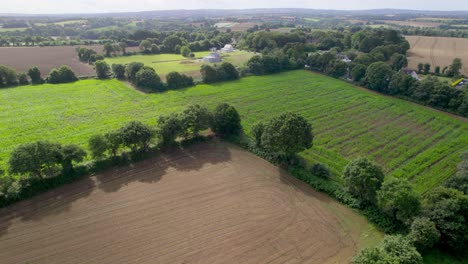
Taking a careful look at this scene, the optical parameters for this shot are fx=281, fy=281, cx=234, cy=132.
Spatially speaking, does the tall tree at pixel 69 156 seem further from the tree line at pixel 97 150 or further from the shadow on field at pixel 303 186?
the shadow on field at pixel 303 186

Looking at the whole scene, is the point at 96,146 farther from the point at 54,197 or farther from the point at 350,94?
the point at 350,94

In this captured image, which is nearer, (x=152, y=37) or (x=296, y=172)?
(x=296, y=172)


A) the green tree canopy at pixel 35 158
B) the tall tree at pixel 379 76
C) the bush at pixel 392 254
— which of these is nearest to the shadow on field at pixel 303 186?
the bush at pixel 392 254

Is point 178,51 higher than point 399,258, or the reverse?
point 178,51

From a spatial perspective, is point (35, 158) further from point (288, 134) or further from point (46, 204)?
point (288, 134)

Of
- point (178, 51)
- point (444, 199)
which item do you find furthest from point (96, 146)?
point (178, 51)

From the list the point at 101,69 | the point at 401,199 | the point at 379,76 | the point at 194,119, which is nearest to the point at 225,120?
the point at 194,119

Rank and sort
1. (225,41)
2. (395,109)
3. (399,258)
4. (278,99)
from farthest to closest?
(225,41) → (278,99) → (395,109) → (399,258)
